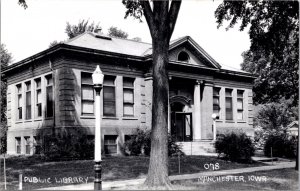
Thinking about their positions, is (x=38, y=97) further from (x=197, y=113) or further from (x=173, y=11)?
(x=173, y=11)

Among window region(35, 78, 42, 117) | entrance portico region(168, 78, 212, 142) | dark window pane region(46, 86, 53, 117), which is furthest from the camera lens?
entrance portico region(168, 78, 212, 142)

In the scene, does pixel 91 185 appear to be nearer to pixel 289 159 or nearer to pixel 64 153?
pixel 64 153

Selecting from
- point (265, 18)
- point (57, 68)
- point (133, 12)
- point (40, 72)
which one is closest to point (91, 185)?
point (133, 12)

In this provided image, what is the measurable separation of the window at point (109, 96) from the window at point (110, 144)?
155 centimetres

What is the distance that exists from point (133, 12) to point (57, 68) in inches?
400

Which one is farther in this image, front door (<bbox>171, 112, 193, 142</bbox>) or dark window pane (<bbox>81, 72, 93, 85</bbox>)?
front door (<bbox>171, 112, 193, 142</bbox>)

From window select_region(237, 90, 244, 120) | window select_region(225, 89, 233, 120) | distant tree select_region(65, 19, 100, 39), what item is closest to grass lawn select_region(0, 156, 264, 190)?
window select_region(225, 89, 233, 120)

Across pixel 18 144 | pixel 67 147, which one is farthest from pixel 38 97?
pixel 67 147

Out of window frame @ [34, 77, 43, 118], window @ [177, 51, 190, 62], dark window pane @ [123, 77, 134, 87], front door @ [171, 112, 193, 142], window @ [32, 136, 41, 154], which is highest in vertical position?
window @ [177, 51, 190, 62]

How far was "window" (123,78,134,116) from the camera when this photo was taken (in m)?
26.5

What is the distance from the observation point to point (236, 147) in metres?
21.4

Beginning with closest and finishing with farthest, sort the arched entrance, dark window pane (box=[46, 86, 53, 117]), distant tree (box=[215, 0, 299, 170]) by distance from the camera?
distant tree (box=[215, 0, 299, 170]) → dark window pane (box=[46, 86, 53, 117]) → the arched entrance

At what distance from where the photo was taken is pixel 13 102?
1147 inches

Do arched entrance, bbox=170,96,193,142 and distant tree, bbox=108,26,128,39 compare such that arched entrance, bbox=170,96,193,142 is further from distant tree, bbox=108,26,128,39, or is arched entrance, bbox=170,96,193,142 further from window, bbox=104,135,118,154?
distant tree, bbox=108,26,128,39
